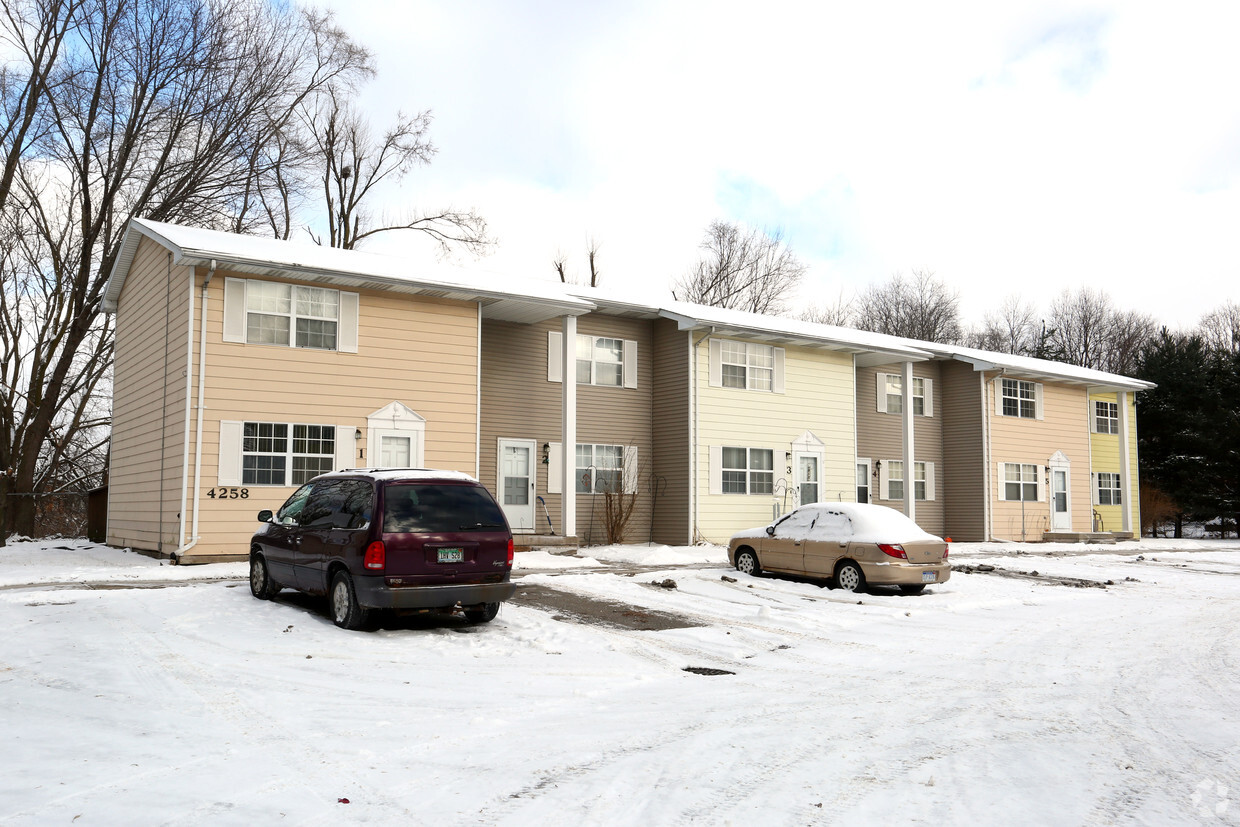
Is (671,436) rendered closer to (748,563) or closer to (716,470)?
(716,470)

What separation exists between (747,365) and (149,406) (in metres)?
14.1

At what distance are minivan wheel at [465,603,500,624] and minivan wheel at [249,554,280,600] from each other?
2556 mm

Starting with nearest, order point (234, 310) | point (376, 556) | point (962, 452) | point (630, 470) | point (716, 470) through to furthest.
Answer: point (376, 556) < point (234, 310) < point (716, 470) < point (630, 470) < point (962, 452)

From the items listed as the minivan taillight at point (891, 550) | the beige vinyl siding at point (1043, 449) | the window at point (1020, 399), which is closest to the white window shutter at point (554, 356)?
the minivan taillight at point (891, 550)

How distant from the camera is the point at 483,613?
34.2 ft

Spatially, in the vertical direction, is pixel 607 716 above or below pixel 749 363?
below

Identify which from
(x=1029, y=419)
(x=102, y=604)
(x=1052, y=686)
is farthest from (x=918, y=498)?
(x=102, y=604)

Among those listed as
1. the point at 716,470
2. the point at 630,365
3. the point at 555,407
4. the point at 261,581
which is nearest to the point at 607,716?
the point at 261,581

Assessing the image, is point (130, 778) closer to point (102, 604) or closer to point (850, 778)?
point (850, 778)

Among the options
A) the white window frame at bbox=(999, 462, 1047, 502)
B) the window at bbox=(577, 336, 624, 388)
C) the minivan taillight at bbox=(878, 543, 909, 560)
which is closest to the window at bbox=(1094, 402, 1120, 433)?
the white window frame at bbox=(999, 462, 1047, 502)

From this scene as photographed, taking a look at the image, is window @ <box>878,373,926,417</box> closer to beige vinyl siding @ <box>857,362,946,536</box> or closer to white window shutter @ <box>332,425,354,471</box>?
beige vinyl siding @ <box>857,362,946,536</box>

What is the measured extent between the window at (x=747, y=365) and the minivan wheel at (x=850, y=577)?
32.9 ft

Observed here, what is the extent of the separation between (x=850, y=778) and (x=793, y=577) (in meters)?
10.7

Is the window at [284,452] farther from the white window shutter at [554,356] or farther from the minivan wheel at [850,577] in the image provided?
the minivan wheel at [850,577]
